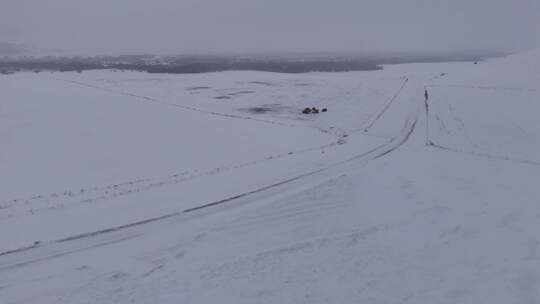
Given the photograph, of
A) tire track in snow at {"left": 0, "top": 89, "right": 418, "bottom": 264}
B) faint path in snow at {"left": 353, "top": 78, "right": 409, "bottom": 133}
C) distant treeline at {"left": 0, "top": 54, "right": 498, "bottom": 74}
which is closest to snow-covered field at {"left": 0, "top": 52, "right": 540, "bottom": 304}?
tire track in snow at {"left": 0, "top": 89, "right": 418, "bottom": 264}

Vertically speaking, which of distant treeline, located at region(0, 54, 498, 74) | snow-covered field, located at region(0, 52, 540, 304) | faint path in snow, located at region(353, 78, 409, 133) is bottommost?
snow-covered field, located at region(0, 52, 540, 304)

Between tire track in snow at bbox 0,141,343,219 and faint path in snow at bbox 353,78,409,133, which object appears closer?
tire track in snow at bbox 0,141,343,219

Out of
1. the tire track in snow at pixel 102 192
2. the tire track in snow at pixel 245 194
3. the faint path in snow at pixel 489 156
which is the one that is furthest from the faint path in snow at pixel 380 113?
the tire track in snow at pixel 102 192

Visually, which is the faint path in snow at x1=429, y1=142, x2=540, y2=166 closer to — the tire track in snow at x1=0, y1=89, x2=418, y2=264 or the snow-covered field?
the snow-covered field

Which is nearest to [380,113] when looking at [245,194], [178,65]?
[245,194]

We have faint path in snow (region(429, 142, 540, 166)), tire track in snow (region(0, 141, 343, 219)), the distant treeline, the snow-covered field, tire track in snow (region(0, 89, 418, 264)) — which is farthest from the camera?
the distant treeline

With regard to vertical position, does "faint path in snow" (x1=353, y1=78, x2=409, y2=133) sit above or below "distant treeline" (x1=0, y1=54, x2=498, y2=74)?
below

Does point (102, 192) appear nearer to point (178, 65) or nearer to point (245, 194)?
point (245, 194)

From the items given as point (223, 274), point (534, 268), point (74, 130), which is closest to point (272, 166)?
point (223, 274)

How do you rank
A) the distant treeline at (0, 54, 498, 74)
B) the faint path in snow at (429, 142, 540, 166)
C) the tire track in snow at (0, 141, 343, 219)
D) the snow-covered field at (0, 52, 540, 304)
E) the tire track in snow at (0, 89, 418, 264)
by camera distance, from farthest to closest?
the distant treeline at (0, 54, 498, 74)
the faint path in snow at (429, 142, 540, 166)
the tire track in snow at (0, 141, 343, 219)
the tire track in snow at (0, 89, 418, 264)
the snow-covered field at (0, 52, 540, 304)

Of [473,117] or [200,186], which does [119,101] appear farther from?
[473,117]
